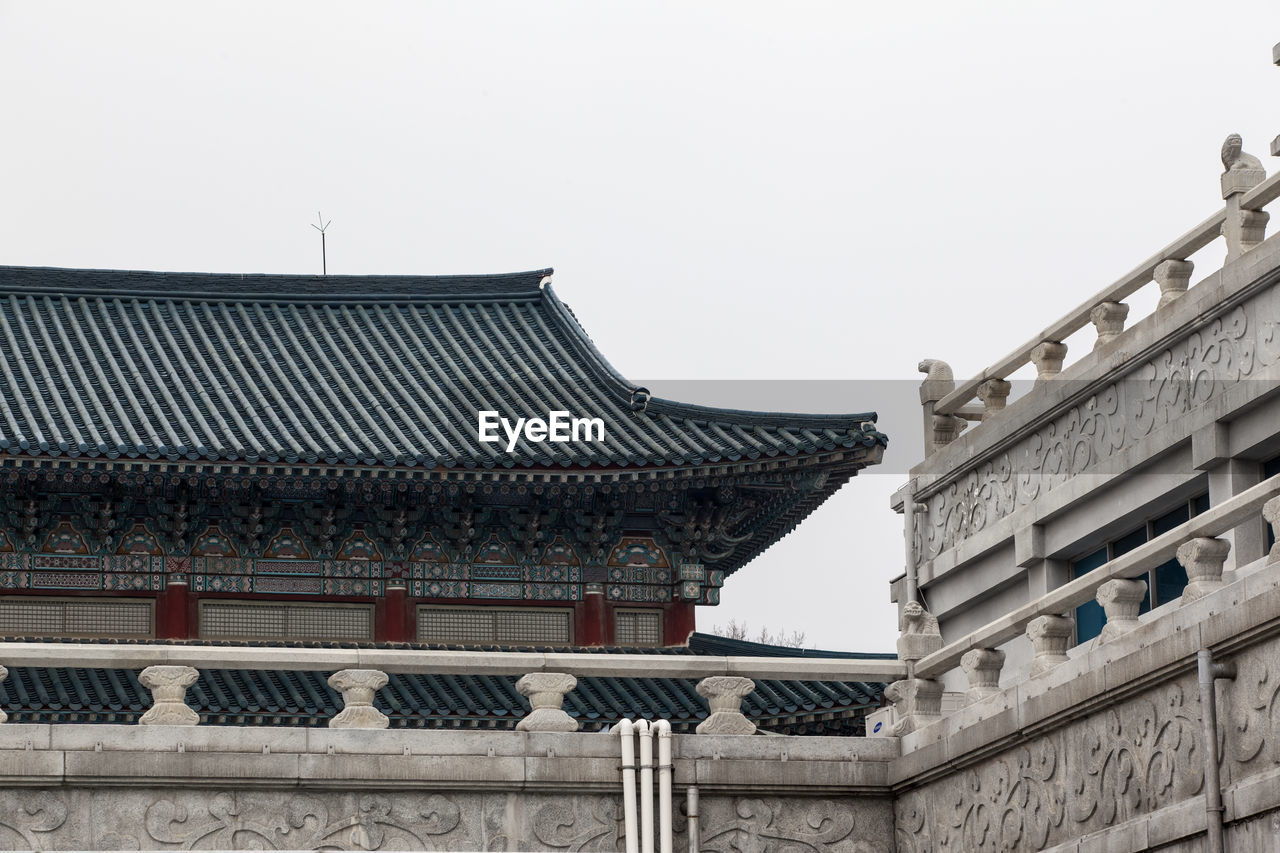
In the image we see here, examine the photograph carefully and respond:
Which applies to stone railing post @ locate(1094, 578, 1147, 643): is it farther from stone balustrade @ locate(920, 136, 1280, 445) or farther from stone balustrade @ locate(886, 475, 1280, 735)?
stone balustrade @ locate(920, 136, 1280, 445)

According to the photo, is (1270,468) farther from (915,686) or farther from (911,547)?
(911,547)

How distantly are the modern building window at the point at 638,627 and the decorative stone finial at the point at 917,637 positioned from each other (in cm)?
820

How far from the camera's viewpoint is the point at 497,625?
2348 centimetres

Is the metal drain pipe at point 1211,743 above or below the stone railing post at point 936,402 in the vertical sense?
below

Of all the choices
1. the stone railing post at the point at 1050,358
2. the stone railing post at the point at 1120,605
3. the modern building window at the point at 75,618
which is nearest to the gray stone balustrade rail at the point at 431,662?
the stone railing post at the point at 1120,605

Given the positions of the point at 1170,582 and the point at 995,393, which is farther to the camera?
the point at 995,393

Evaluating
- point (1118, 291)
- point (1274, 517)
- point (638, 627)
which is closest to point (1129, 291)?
point (1118, 291)

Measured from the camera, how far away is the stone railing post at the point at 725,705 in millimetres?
15023

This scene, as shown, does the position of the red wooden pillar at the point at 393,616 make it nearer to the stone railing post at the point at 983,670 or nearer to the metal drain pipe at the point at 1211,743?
the stone railing post at the point at 983,670

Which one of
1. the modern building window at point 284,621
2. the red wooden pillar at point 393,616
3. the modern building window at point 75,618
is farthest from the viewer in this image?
the red wooden pillar at point 393,616

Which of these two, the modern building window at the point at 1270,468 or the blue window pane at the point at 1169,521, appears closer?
the modern building window at the point at 1270,468

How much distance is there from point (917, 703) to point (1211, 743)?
4.13 metres

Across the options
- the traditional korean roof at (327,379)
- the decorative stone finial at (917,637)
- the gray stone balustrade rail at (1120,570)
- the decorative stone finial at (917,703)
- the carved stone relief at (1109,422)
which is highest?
the traditional korean roof at (327,379)

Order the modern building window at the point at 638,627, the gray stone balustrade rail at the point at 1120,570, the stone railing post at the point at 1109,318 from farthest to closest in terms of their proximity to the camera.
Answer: the modern building window at the point at 638,627, the stone railing post at the point at 1109,318, the gray stone balustrade rail at the point at 1120,570
